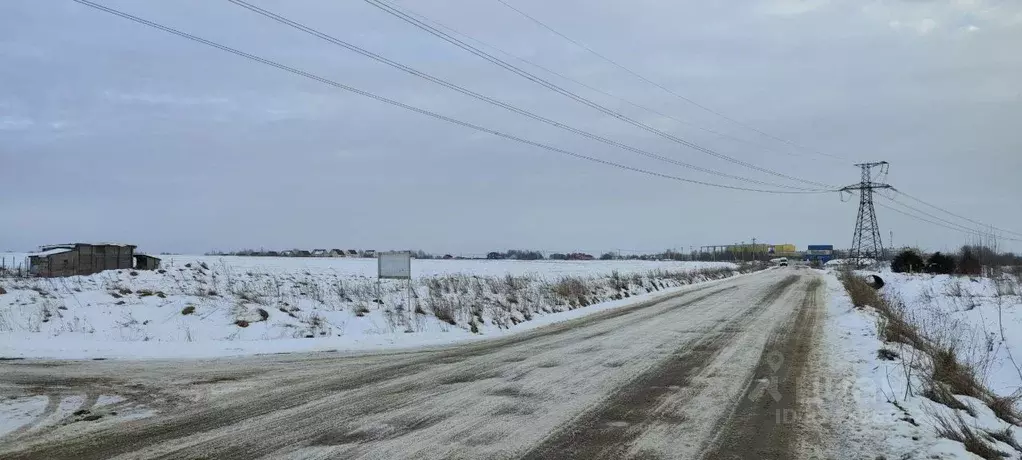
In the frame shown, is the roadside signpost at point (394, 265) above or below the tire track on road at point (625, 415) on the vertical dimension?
above

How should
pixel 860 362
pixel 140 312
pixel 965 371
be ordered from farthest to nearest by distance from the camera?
pixel 140 312 → pixel 860 362 → pixel 965 371

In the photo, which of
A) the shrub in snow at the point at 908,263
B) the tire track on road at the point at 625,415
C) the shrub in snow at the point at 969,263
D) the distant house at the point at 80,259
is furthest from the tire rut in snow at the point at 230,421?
the shrub in snow at the point at 908,263

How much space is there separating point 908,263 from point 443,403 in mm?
48293

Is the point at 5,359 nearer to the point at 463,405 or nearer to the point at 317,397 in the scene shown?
the point at 317,397

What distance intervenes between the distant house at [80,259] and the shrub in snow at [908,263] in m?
54.0

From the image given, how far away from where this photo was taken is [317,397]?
754 centimetres

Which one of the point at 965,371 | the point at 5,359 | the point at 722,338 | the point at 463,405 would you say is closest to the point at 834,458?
the point at 463,405

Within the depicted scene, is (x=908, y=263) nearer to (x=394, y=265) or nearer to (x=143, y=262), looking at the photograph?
(x=394, y=265)

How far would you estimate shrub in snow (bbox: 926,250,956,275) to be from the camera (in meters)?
39.3

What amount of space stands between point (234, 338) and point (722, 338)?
36.7 feet

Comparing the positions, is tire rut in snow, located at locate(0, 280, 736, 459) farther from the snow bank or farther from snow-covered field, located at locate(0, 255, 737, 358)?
the snow bank

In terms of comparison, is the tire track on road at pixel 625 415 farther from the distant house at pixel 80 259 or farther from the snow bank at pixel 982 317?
the distant house at pixel 80 259

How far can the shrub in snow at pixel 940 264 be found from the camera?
129 feet

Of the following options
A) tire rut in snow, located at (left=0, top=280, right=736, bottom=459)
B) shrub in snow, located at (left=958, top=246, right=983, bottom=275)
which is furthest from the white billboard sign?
shrub in snow, located at (left=958, top=246, right=983, bottom=275)
